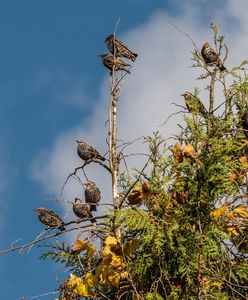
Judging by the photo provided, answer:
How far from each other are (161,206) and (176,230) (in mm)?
284

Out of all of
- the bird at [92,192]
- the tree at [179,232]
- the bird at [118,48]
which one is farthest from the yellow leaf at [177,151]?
the bird at [118,48]

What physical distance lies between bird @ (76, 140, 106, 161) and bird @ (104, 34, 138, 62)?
1.43 metres

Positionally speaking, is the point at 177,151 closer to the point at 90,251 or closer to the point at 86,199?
the point at 90,251

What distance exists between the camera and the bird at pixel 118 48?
28.1ft

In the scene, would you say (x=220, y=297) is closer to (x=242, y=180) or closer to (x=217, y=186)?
(x=217, y=186)

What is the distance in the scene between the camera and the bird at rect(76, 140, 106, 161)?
22.3ft

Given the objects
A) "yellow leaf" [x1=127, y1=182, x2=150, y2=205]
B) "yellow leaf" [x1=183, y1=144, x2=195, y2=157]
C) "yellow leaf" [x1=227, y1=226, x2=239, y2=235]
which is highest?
"yellow leaf" [x1=183, y1=144, x2=195, y2=157]

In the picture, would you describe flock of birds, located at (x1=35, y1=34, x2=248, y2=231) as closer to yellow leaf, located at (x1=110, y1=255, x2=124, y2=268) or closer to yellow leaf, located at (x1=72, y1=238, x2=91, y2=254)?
yellow leaf, located at (x1=72, y1=238, x2=91, y2=254)

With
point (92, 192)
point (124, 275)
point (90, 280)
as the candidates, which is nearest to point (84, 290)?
point (90, 280)

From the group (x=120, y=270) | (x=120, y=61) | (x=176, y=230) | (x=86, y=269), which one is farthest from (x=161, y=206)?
(x=120, y=61)

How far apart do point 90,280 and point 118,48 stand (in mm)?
3876

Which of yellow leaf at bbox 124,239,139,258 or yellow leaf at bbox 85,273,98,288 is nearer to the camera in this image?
yellow leaf at bbox 124,239,139,258

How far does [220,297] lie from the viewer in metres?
5.11

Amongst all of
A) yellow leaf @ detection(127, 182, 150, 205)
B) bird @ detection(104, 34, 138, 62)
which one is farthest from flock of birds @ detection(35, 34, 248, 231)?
yellow leaf @ detection(127, 182, 150, 205)
